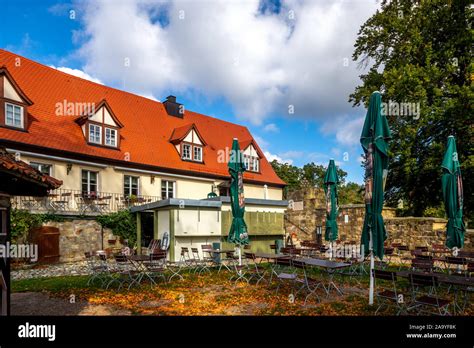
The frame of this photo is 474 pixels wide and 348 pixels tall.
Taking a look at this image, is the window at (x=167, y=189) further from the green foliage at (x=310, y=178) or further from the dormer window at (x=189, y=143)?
the green foliage at (x=310, y=178)

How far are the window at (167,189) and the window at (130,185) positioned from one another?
1.95 metres

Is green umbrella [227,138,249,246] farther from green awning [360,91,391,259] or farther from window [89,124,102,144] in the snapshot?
window [89,124,102,144]

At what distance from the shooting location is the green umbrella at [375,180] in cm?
697

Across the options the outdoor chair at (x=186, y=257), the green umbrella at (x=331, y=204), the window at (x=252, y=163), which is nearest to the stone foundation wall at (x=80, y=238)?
the outdoor chair at (x=186, y=257)

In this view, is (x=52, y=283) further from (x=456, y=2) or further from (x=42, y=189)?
(x=456, y=2)

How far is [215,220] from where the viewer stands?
1606cm

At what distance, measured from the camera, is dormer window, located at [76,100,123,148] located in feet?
63.4

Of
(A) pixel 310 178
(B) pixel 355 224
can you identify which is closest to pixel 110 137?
(B) pixel 355 224

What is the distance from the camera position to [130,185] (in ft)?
67.5

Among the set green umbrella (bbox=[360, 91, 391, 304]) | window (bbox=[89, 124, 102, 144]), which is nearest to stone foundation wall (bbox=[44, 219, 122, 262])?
window (bbox=[89, 124, 102, 144])

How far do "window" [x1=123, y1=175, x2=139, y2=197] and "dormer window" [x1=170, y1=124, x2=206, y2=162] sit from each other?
4.22 meters

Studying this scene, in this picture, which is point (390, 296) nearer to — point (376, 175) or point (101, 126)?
point (376, 175)

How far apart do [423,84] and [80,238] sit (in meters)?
20.2
